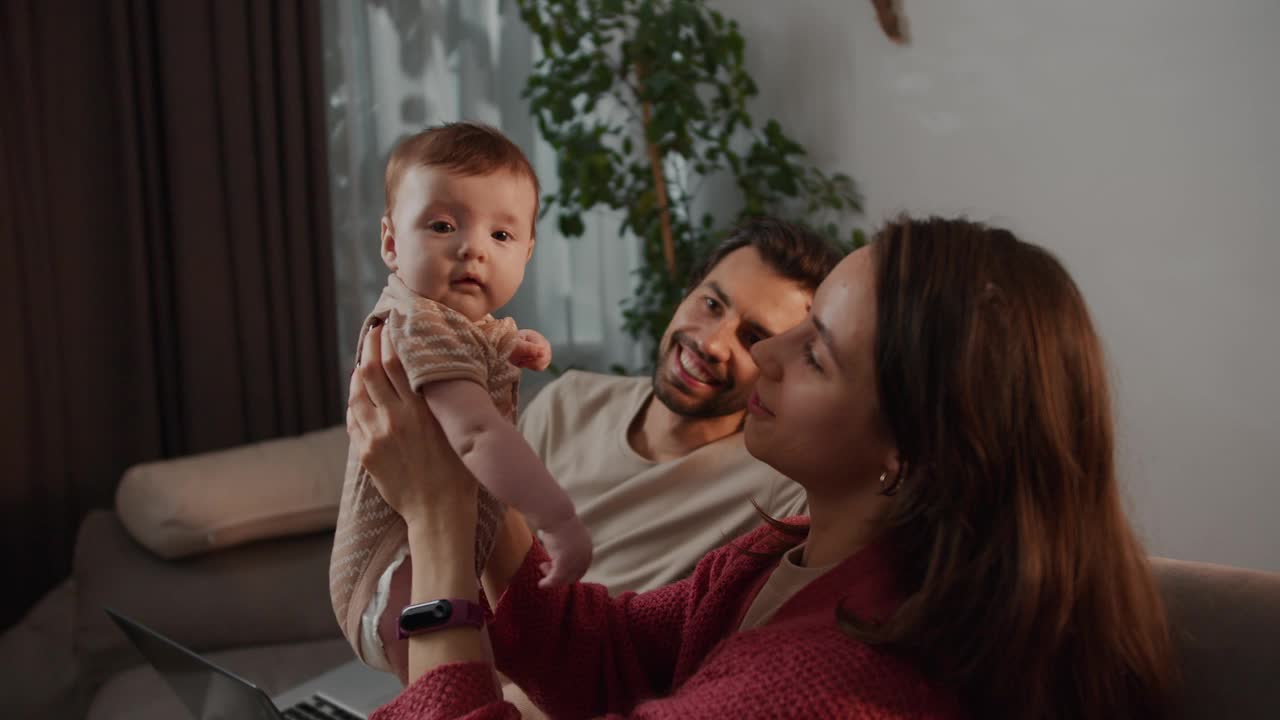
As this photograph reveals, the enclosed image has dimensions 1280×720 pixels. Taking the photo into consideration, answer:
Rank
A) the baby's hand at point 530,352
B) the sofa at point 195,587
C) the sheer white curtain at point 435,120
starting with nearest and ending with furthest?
the baby's hand at point 530,352, the sofa at point 195,587, the sheer white curtain at point 435,120

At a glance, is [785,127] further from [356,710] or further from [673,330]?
[356,710]

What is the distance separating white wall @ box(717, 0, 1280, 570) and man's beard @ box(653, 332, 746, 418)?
63 centimetres

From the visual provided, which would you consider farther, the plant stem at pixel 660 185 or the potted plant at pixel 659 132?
the plant stem at pixel 660 185

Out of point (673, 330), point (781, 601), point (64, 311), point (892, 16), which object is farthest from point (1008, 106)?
point (64, 311)

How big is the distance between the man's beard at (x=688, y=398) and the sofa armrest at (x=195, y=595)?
99 cm

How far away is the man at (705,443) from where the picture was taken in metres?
1.69

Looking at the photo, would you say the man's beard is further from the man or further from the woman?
the woman

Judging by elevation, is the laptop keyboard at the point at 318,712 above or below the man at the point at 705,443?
below

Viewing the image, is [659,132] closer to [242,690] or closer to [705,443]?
[705,443]

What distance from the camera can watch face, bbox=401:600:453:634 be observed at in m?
0.93

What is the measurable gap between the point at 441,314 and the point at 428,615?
31 centimetres

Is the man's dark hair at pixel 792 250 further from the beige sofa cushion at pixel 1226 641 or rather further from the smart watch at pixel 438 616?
the smart watch at pixel 438 616

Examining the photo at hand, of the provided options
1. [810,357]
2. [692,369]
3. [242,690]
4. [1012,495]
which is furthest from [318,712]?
[1012,495]

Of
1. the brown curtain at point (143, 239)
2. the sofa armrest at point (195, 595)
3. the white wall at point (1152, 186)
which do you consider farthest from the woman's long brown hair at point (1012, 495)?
the brown curtain at point (143, 239)
